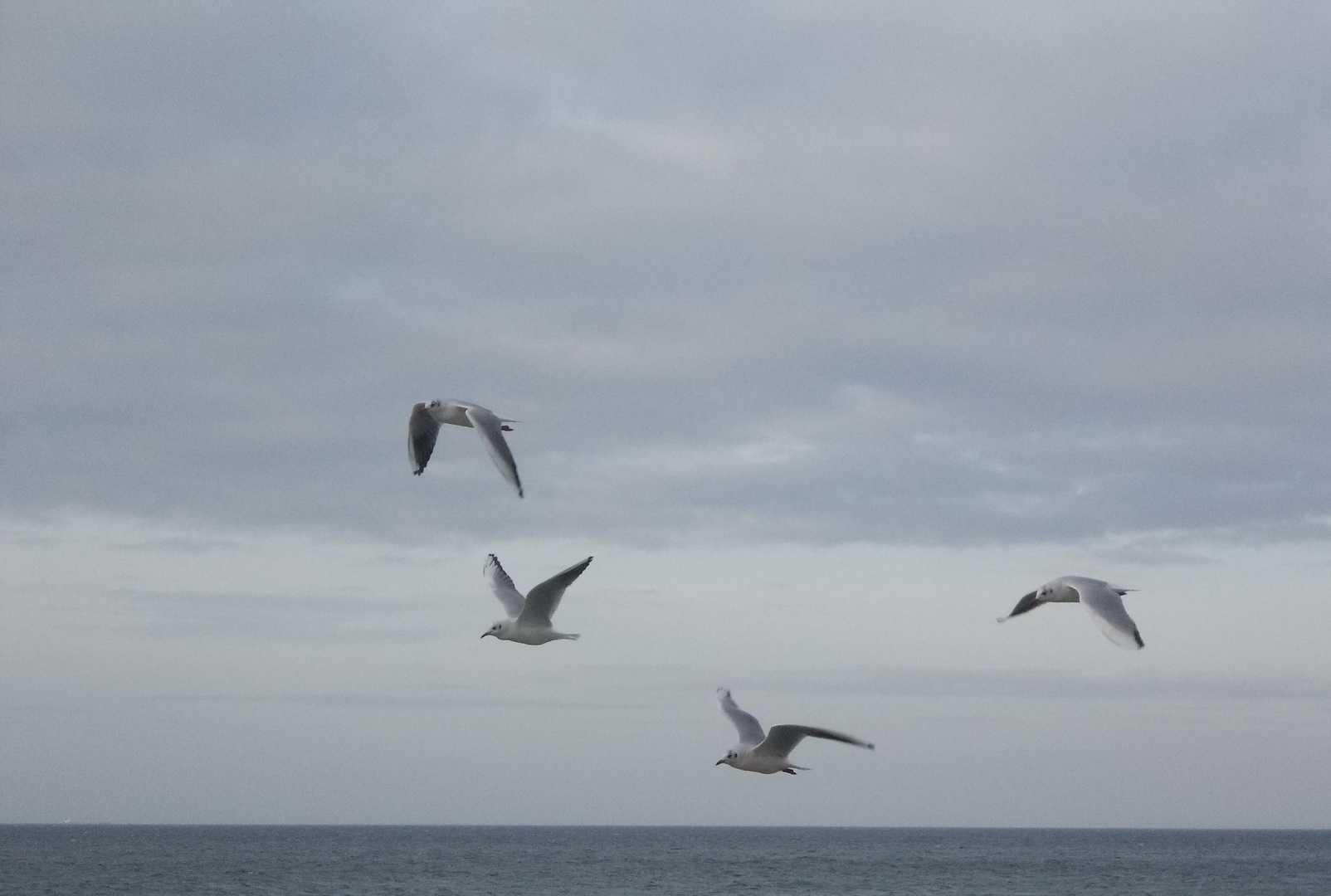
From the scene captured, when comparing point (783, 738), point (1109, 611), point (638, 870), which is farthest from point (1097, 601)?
point (638, 870)

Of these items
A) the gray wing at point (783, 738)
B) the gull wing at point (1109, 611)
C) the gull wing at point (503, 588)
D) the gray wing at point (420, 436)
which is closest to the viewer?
the gull wing at point (1109, 611)

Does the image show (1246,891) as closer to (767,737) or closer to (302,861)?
(302,861)

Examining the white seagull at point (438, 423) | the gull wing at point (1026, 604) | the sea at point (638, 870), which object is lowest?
the sea at point (638, 870)

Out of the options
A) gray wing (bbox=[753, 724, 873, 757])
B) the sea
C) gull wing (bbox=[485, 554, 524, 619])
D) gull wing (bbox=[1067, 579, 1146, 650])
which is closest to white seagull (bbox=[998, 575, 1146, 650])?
gull wing (bbox=[1067, 579, 1146, 650])

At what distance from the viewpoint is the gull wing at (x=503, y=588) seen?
23.1 m

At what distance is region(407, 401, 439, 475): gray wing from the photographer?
71.9 ft

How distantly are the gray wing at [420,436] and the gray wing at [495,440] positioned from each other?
1330mm

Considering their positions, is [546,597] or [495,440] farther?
[546,597]

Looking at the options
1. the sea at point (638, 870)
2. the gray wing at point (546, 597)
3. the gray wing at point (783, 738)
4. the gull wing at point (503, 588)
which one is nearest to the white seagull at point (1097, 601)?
the gray wing at point (783, 738)

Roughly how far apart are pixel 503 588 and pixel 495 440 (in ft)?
15.8

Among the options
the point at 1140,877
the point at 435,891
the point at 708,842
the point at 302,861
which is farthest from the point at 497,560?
the point at 708,842

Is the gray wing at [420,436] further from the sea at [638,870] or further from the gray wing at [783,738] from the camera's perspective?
the sea at [638,870]

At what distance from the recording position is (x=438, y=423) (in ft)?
73.5

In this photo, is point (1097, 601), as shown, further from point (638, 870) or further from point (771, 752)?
point (638, 870)
